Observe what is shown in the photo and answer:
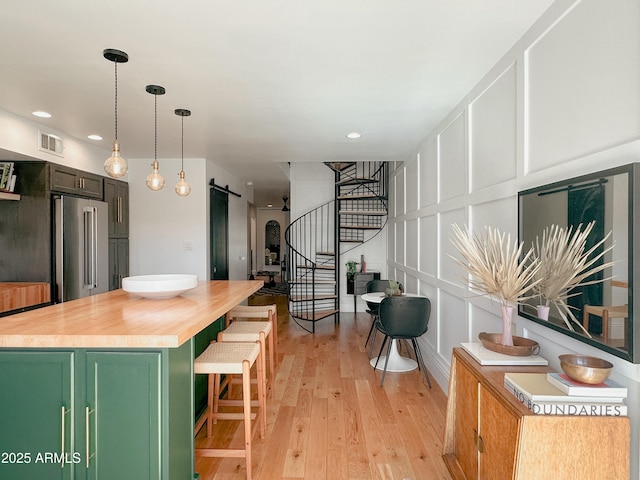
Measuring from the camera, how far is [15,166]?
12.5 feet

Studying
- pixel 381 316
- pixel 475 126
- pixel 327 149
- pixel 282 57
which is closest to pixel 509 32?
pixel 475 126

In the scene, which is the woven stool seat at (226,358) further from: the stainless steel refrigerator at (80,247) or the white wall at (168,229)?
the white wall at (168,229)

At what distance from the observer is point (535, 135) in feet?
6.23

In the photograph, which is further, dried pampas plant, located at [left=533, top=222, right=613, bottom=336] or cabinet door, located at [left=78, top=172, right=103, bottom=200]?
cabinet door, located at [left=78, top=172, right=103, bottom=200]

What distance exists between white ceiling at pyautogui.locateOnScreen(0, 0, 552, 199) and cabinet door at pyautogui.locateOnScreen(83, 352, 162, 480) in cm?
171

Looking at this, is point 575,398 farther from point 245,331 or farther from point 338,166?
point 338,166

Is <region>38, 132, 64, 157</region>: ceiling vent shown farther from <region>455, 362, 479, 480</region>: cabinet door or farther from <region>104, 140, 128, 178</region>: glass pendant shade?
<region>455, 362, 479, 480</region>: cabinet door

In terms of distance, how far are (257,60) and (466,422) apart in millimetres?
2412

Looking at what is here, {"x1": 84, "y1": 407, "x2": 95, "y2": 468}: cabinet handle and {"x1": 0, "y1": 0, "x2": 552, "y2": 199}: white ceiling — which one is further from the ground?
{"x1": 0, "y1": 0, "x2": 552, "y2": 199}: white ceiling

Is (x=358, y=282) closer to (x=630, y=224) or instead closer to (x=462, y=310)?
(x=462, y=310)

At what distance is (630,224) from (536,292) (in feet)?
2.18

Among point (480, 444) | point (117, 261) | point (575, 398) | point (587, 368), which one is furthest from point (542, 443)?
point (117, 261)

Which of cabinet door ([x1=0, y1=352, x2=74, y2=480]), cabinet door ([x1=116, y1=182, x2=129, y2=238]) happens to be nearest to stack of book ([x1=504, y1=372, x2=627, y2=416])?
cabinet door ([x1=0, y1=352, x2=74, y2=480])

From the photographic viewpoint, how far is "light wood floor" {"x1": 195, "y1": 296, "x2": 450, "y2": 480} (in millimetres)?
2193
